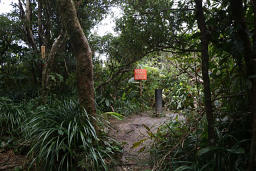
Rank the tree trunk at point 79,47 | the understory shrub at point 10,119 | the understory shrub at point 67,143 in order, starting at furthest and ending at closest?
the understory shrub at point 10,119 → the tree trunk at point 79,47 → the understory shrub at point 67,143

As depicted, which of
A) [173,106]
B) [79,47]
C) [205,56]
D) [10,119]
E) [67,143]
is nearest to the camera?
[205,56]

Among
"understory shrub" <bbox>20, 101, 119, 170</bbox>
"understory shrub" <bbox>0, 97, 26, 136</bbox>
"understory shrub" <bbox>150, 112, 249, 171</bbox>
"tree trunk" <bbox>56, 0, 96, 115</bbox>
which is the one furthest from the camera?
"understory shrub" <bbox>0, 97, 26, 136</bbox>

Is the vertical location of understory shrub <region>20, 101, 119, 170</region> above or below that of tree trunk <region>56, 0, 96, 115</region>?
below

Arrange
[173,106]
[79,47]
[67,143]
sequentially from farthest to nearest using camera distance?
[173,106], [79,47], [67,143]

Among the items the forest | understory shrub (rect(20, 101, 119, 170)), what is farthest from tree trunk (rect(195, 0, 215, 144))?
understory shrub (rect(20, 101, 119, 170))

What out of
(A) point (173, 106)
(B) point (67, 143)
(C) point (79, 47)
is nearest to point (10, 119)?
(B) point (67, 143)

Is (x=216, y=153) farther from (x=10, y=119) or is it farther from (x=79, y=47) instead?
(x=10, y=119)

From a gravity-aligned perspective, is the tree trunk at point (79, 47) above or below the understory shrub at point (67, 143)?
above

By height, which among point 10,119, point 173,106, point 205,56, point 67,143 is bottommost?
point 67,143

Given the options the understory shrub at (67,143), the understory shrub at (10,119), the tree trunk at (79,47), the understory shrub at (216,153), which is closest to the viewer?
the understory shrub at (216,153)

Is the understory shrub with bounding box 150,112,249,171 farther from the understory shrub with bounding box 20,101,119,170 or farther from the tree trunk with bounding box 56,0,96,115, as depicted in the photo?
the tree trunk with bounding box 56,0,96,115

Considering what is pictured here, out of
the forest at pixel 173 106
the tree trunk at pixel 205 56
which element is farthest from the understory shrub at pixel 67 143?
the tree trunk at pixel 205 56

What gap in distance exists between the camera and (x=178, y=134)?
7.40 feet

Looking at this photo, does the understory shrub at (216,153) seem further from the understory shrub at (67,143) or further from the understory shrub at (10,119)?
the understory shrub at (10,119)
